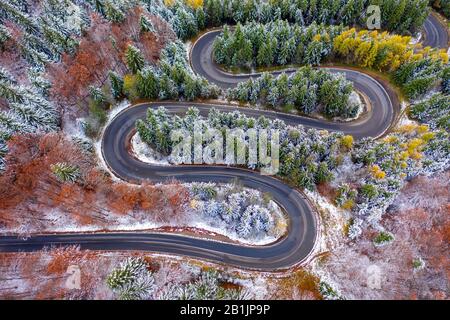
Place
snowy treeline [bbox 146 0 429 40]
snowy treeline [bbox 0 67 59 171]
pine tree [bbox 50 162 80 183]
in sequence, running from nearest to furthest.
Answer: pine tree [bbox 50 162 80 183] → snowy treeline [bbox 0 67 59 171] → snowy treeline [bbox 146 0 429 40]

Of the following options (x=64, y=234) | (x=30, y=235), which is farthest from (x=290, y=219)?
(x=30, y=235)

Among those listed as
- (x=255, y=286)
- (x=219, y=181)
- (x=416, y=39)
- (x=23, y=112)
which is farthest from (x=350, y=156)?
(x=23, y=112)

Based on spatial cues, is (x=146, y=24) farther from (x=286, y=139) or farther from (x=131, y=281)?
(x=131, y=281)

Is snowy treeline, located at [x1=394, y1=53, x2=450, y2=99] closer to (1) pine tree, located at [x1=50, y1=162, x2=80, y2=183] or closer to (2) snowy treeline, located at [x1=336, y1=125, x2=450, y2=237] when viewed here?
(2) snowy treeline, located at [x1=336, y1=125, x2=450, y2=237]

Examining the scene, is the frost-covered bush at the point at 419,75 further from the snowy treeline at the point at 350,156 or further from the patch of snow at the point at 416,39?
the patch of snow at the point at 416,39

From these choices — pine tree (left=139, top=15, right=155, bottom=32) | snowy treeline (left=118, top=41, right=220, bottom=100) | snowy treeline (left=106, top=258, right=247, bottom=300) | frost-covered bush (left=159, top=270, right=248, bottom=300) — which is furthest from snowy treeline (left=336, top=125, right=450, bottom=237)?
pine tree (left=139, top=15, right=155, bottom=32)
